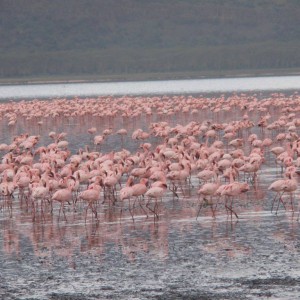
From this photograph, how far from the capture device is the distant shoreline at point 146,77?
6865 inches

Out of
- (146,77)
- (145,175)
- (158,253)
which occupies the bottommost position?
(158,253)

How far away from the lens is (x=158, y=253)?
17.3 metres

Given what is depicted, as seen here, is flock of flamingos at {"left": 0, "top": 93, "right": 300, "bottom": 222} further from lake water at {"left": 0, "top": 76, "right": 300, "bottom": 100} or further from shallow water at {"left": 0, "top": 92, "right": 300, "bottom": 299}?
lake water at {"left": 0, "top": 76, "right": 300, "bottom": 100}

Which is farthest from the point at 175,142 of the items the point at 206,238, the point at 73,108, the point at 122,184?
the point at 73,108

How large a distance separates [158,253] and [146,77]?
160 metres

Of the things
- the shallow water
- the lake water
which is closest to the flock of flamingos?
the shallow water

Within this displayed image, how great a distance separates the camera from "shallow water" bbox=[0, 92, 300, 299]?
14945 mm

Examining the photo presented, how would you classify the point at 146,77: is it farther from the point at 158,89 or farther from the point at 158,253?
the point at 158,253

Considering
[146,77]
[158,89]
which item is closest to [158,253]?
[158,89]

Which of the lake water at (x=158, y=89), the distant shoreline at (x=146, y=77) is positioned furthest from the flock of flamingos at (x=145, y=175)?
the distant shoreline at (x=146, y=77)

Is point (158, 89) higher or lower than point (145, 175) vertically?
higher

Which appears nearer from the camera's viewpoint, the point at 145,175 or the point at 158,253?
the point at 158,253

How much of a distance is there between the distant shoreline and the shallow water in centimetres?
15090

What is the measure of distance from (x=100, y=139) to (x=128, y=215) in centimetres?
1221
